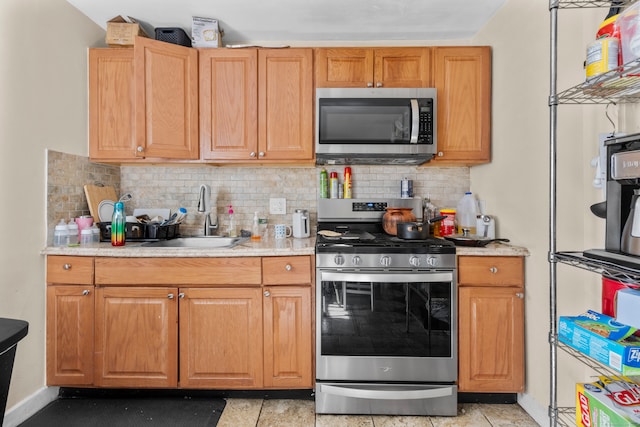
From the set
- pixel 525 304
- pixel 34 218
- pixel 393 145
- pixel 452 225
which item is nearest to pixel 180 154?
pixel 34 218

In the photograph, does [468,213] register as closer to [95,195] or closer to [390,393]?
[390,393]

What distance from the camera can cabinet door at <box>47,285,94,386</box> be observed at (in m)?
1.95

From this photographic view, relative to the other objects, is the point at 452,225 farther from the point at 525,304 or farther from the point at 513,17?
the point at 513,17

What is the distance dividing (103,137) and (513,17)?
2.64m

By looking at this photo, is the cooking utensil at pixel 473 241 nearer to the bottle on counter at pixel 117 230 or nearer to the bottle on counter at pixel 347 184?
the bottle on counter at pixel 347 184

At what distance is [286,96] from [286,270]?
3.70ft

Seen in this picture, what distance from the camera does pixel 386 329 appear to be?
1.91 metres

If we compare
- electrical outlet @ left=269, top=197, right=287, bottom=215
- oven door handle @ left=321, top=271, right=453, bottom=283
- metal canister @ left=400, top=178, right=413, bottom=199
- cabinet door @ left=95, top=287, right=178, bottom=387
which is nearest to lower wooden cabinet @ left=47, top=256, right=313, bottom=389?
cabinet door @ left=95, top=287, right=178, bottom=387

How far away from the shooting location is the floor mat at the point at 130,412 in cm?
Answer: 181

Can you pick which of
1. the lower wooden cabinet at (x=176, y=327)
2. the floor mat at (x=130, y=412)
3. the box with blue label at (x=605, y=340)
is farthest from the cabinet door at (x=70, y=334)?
the box with blue label at (x=605, y=340)

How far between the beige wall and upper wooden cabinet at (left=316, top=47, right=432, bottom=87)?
1548 millimetres

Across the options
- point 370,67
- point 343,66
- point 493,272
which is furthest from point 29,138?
point 493,272

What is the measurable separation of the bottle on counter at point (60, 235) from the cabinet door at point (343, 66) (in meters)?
1.76

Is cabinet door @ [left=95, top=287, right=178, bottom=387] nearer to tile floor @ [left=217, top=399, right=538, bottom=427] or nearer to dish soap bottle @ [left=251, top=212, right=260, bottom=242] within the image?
tile floor @ [left=217, top=399, right=538, bottom=427]
